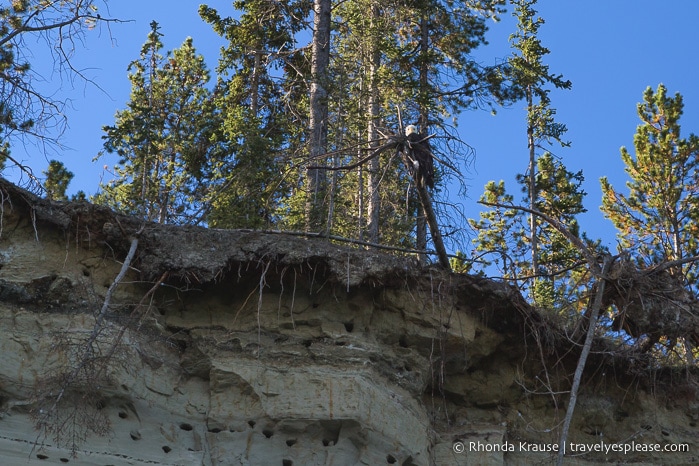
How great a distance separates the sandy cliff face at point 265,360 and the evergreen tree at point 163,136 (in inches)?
220

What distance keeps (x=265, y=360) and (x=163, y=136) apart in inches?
425

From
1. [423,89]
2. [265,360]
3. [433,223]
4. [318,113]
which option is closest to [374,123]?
[423,89]

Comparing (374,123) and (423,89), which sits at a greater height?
(423,89)

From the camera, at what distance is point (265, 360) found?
11.0 metres

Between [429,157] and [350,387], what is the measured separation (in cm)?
335

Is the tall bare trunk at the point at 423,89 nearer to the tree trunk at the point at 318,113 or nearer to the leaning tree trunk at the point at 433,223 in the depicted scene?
the tree trunk at the point at 318,113

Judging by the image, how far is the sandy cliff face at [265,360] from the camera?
10.0 meters

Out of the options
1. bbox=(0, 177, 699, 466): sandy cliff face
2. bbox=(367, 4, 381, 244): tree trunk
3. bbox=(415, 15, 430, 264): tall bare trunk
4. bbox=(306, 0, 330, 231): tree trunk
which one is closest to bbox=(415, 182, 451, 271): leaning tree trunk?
bbox=(0, 177, 699, 466): sandy cliff face

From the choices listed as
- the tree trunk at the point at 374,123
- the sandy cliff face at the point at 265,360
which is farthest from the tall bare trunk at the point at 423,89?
the sandy cliff face at the point at 265,360

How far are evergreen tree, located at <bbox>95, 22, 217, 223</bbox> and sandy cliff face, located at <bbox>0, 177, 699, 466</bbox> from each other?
5.59 meters

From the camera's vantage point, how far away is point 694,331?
12.4m

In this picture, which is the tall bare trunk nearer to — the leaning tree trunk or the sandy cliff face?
the leaning tree trunk

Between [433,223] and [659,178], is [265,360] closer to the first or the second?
[433,223]

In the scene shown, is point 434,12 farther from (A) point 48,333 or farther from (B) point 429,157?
(A) point 48,333
